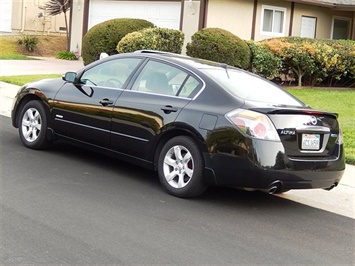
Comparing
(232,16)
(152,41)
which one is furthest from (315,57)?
(152,41)

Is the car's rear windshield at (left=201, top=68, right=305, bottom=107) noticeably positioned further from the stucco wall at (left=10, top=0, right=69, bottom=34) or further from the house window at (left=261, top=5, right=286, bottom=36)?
the stucco wall at (left=10, top=0, right=69, bottom=34)

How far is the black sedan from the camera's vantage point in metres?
6.09

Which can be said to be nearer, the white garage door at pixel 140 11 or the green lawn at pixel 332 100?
the green lawn at pixel 332 100

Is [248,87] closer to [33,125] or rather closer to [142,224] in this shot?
[142,224]

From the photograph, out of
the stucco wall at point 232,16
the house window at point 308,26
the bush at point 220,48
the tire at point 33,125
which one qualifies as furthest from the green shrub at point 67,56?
the tire at point 33,125

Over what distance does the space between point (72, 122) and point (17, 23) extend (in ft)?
75.3

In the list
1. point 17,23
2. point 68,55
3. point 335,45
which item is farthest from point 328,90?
point 17,23

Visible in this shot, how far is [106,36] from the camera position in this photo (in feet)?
61.5

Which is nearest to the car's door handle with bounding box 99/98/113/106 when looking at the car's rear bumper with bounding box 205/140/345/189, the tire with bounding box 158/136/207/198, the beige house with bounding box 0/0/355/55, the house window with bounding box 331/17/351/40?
the tire with bounding box 158/136/207/198

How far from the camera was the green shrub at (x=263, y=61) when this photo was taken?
1706 centimetres

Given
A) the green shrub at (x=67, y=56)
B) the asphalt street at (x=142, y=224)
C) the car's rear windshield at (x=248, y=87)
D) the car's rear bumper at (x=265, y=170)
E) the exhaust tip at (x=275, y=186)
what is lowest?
the asphalt street at (x=142, y=224)

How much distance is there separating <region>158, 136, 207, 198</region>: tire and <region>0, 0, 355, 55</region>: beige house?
13.4 m

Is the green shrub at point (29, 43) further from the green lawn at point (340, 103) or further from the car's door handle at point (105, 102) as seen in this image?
the car's door handle at point (105, 102)

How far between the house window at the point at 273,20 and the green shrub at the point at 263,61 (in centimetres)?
380
